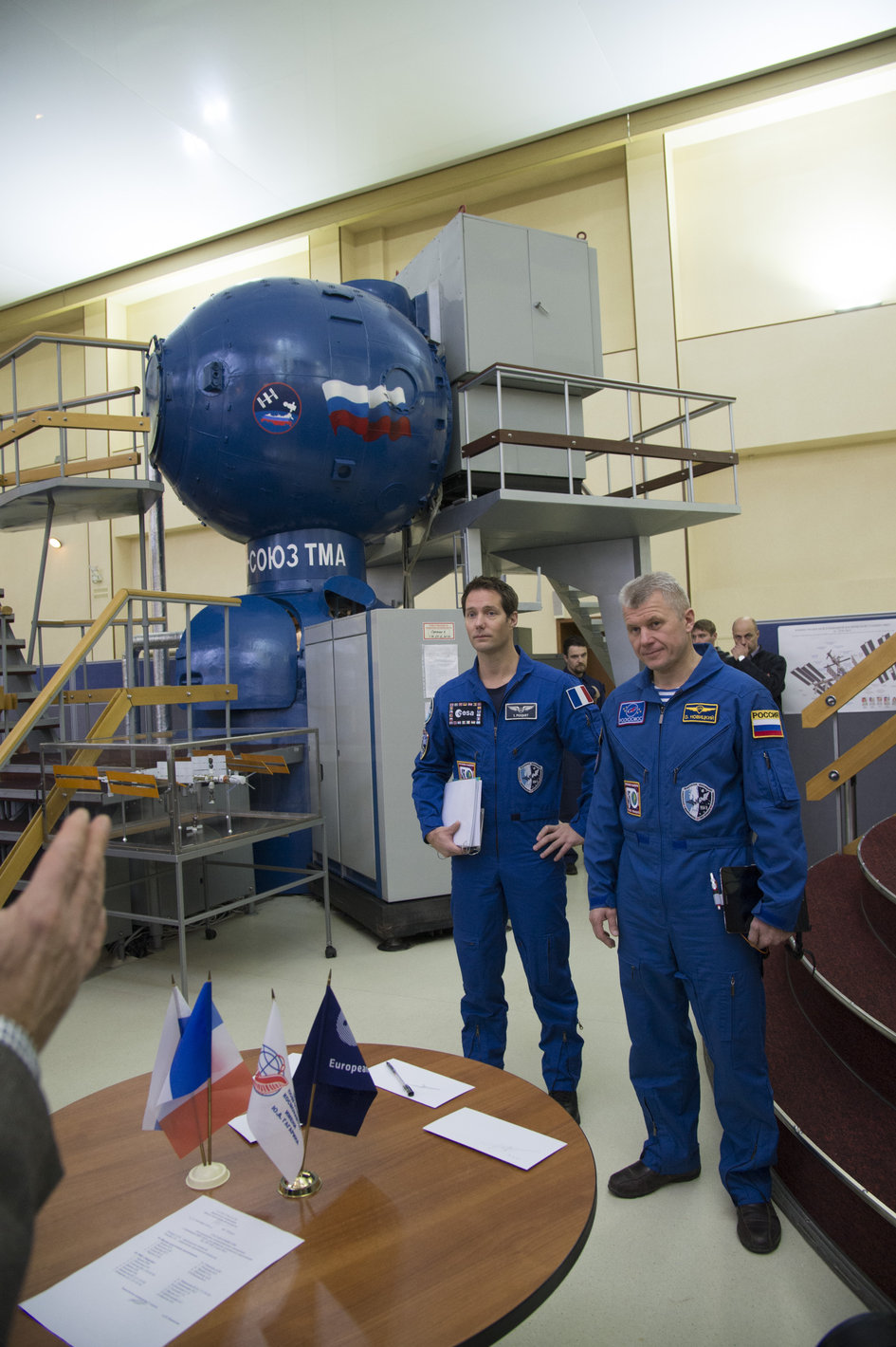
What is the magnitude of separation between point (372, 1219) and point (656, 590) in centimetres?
175

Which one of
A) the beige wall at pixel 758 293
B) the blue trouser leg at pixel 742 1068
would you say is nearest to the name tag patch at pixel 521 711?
the blue trouser leg at pixel 742 1068

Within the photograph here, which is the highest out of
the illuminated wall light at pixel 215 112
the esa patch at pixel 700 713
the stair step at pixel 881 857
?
the illuminated wall light at pixel 215 112

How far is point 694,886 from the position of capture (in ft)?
7.87

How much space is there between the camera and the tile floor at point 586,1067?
2.10 meters

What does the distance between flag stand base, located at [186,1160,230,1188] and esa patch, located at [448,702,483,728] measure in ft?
5.58

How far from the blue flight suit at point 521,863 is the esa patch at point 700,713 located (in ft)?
1.81

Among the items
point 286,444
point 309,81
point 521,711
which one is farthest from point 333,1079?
point 309,81

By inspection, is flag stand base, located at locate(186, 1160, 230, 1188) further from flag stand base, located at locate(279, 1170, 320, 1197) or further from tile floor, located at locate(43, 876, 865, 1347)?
tile floor, located at locate(43, 876, 865, 1347)

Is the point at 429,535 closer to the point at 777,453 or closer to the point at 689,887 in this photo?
the point at 689,887

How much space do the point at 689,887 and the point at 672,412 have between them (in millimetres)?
9818

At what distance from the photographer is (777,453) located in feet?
36.0

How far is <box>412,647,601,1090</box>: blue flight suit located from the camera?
292 centimetres

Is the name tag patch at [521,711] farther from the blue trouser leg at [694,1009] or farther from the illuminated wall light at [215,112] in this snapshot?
the illuminated wall light at [215,112]

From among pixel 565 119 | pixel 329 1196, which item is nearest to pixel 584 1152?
pixel 329 1196
